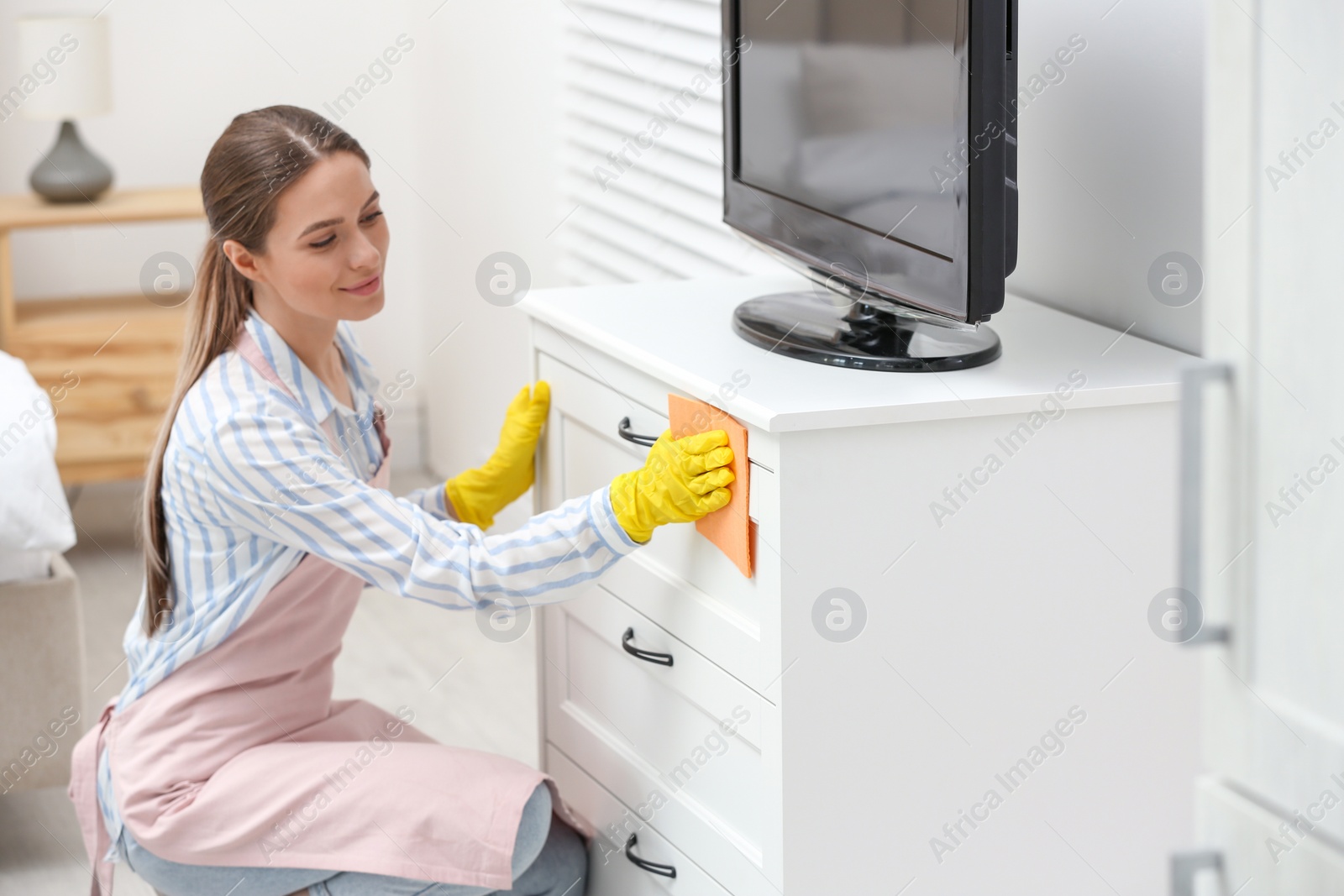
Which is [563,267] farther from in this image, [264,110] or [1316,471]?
[1316,471]

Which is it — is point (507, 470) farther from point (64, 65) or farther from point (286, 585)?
point (64, 65)

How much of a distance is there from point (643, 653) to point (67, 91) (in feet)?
9.26

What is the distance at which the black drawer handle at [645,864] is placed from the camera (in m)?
1.64

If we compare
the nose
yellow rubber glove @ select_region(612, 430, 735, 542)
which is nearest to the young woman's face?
the nose

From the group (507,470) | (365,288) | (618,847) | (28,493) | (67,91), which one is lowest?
(618,847)

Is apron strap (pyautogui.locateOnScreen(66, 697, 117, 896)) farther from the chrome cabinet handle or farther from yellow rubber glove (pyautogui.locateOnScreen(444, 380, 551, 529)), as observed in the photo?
the chrome cabinet handle

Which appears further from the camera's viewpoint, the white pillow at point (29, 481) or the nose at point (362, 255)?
the white pillow at point (29, 481)

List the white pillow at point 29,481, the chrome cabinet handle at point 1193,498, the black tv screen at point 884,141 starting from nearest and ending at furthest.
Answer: the chrome cabinet handle at point 1193,498, the black tv screen at point 884,141, the white pillow at point 29,481

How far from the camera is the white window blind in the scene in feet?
7.84

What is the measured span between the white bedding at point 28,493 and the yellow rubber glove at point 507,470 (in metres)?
0.71

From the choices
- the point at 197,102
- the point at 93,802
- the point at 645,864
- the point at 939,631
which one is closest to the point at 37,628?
the point at 93,802

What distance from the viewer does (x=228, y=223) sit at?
1665 millimetres

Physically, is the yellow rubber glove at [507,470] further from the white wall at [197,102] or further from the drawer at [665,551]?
the white wall at [197,102]

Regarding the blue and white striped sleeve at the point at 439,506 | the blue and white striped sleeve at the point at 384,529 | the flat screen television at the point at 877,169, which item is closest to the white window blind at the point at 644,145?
the flat screen television at the point at 877,169
